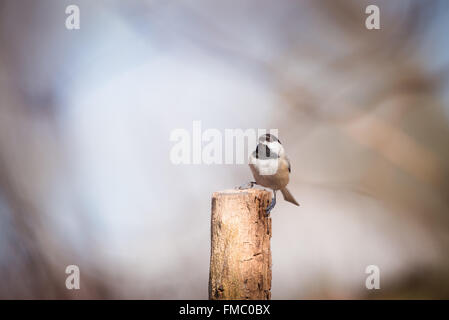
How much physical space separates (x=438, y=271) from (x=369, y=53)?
1.30 m

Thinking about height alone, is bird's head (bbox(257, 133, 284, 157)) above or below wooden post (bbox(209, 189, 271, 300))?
above

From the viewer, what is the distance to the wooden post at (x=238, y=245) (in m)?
1.59

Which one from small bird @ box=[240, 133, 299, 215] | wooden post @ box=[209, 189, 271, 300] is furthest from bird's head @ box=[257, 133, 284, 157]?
wooden post @ box=[209, 189, 271, 300]

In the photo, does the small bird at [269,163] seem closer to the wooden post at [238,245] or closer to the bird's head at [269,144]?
the bird's head at [269,144]

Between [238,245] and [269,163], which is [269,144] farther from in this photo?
[238,245]

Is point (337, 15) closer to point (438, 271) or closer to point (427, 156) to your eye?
point (427, 156)

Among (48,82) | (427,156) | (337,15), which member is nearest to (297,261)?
(427,156)

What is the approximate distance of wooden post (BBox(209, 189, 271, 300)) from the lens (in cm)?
159

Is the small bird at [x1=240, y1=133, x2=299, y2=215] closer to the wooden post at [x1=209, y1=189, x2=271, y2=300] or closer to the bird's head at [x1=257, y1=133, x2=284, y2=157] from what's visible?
Answer: the bird's head at [x1=257, y1=133, x2=284, y2=157]

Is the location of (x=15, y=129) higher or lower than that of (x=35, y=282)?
higher

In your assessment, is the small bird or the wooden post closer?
the wooden post

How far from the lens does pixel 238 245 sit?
1.59 meters

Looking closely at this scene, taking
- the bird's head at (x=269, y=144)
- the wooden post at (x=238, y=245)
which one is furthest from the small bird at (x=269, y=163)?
the wooden post at (x=238, y=245)

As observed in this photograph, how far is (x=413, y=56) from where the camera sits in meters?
2.31
